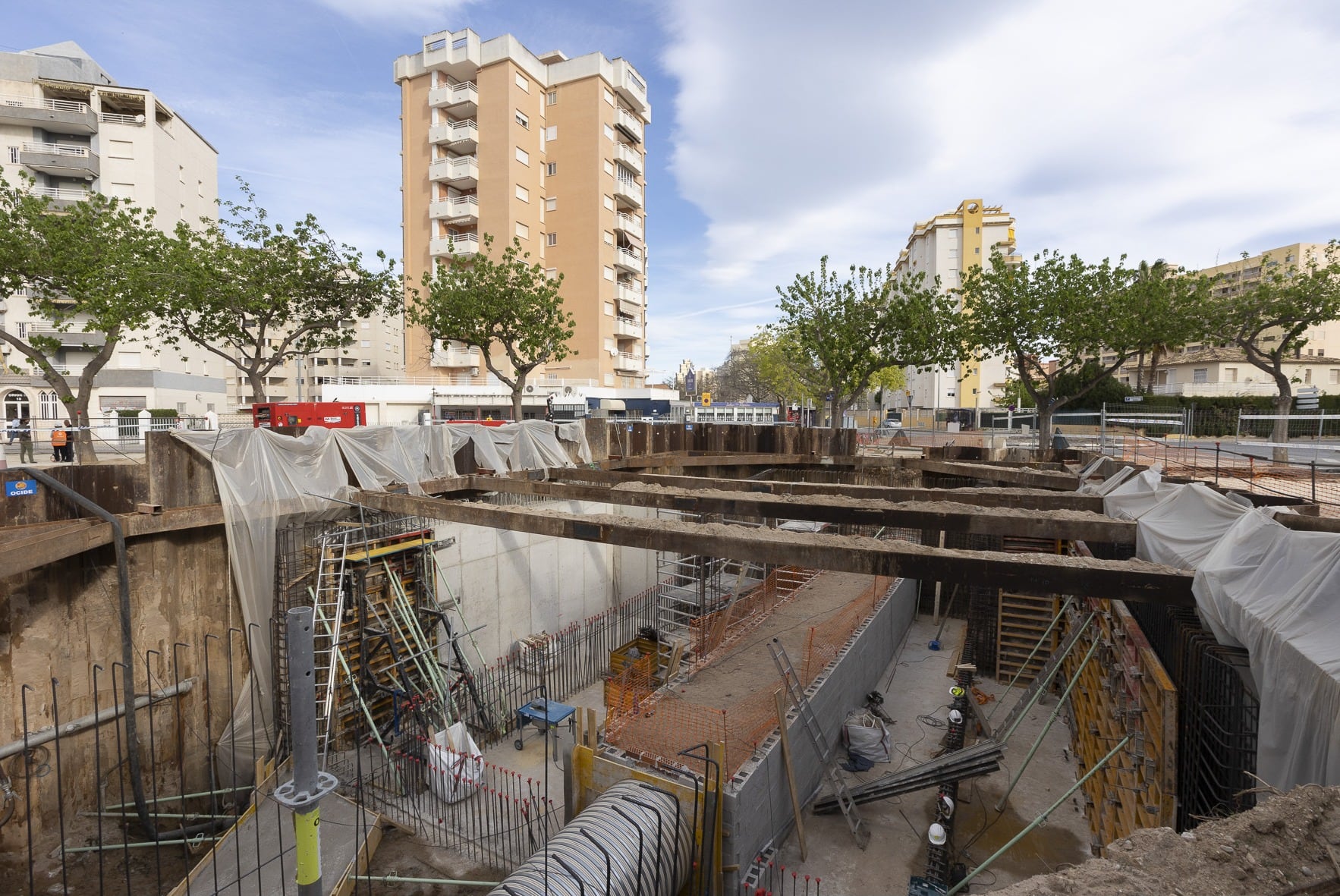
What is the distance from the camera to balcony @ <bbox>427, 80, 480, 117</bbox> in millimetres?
38438

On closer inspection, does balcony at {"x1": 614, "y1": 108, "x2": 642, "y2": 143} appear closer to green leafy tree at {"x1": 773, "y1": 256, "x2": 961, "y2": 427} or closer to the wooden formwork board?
green leafy tree at {"x1": 773, "y1": 256, "x2": 961, "y2": 427}

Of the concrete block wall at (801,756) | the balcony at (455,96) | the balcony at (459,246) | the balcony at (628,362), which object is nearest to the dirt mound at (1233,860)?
the concrete block wall at (801,756)

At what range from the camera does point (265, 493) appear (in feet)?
33.5

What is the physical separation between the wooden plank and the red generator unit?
1300cm

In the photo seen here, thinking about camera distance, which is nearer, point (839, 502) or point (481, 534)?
point (839, 502)

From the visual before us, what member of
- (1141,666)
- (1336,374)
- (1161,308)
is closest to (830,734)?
(1141,666)

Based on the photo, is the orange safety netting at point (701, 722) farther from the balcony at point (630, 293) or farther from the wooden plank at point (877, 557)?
the balcony at point (630, 293)

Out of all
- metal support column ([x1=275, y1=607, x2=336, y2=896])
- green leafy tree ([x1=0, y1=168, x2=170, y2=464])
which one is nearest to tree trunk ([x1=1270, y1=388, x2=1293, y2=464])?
metal support column ([x1=275, y1=607, x2=336, y2=896])

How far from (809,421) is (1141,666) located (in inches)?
1634

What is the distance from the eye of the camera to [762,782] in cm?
765

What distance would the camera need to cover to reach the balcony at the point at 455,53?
3800 centimetres

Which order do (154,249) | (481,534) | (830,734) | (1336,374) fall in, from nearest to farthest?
(830,734)
(481,534)
(154,249)
(1336,374)


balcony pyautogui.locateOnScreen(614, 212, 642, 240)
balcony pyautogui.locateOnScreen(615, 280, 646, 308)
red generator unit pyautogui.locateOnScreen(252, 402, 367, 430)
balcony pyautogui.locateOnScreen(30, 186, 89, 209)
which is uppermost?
balcony pyautogui.locateOnScreen(614, 212, 642, 240)

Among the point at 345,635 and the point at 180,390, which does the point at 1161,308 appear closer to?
the point at 345,635
